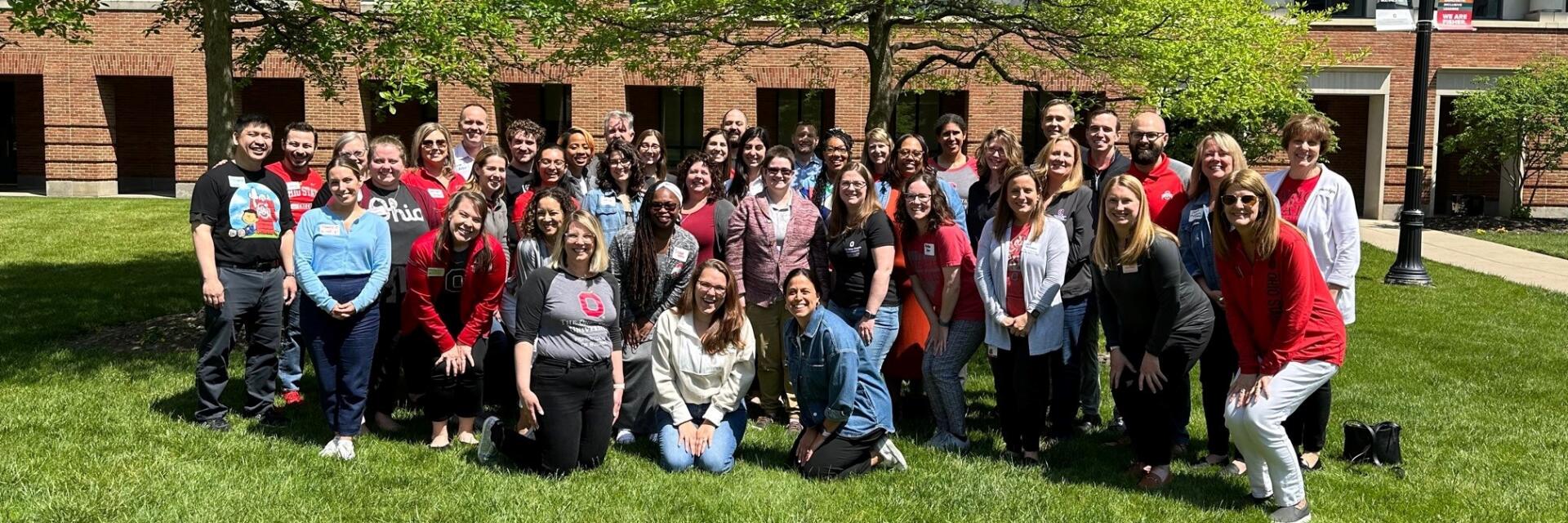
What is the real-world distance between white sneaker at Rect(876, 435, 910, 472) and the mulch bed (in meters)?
19.7

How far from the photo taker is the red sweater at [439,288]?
5.76 metres

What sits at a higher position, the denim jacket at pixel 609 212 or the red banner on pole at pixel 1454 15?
the red banner on pole at pixel 1454 15

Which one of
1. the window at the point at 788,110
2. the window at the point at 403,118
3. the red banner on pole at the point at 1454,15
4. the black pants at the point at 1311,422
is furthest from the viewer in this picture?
the window at the point at 788,110

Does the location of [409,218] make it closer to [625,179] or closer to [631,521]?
[625,179]

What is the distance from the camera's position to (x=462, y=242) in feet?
19.0

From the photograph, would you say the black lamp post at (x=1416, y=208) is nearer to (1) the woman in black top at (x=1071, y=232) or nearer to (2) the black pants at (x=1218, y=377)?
(2) the black pants at (x=1218, y=377)

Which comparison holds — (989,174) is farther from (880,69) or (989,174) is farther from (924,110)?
(924,110)

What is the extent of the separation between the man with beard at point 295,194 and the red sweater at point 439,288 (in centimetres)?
93

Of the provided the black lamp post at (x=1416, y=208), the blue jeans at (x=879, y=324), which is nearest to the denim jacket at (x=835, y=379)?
the blue jeans at (x=879, y=324)

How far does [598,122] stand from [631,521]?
1965 cm

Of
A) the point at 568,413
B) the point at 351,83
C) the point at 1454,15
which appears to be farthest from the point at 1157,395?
the point at 351,83

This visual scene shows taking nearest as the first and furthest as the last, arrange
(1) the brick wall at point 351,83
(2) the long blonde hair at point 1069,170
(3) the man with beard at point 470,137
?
1. (2) the long blonde hair at point 1069,170
2. (3) the man with beard at point 470,137
3. (1) the brick wall at point 351,83

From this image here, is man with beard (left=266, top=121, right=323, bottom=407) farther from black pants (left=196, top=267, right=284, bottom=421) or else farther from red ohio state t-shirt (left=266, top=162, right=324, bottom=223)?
black pants (left=196, top=267, right=284, bottom=421)

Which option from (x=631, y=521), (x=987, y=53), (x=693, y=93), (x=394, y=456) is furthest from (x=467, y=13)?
(x=693, y=93)
